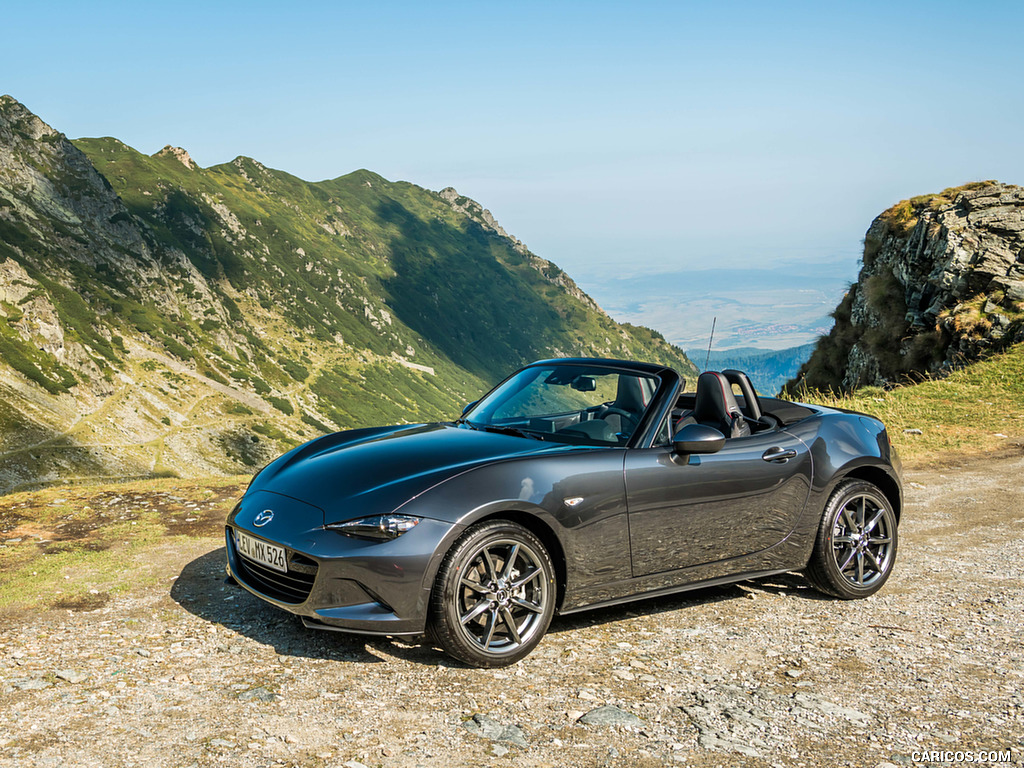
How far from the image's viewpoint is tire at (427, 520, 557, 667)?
4.43 metres

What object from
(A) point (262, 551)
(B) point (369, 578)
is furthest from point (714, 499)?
(A) point (262, 551)

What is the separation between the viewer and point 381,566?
433cm

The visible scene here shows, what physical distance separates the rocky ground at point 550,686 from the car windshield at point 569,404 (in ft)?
4.13

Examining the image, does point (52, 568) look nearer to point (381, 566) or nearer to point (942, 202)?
point (381, 566)

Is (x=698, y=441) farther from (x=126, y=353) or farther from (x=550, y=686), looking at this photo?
(x=126, y=353)

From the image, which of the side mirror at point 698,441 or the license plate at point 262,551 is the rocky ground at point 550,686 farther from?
the side mirror at point 698,441

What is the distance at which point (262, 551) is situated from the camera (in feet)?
15.6

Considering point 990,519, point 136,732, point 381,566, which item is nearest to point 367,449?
point 381,566

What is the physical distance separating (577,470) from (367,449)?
1424mm

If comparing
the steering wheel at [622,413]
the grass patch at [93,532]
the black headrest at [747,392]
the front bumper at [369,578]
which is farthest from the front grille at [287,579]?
the black headrest at [747,392]

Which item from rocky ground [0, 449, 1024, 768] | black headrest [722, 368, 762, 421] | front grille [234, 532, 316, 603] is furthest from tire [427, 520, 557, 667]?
black headrest [722, 368, 762, 421]

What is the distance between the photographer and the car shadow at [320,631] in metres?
4.73

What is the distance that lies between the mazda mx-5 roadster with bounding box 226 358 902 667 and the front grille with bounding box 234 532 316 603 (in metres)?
0.01

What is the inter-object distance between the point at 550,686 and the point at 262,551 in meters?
1.79
